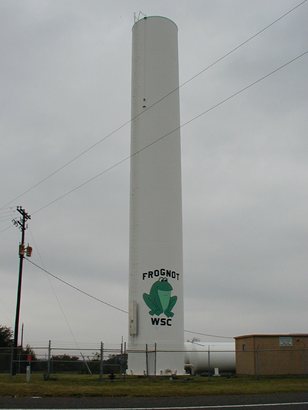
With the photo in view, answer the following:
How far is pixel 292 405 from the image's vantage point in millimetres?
15031

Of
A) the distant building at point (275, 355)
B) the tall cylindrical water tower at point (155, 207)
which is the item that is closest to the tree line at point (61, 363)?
the tall cylindrical water tower at point (155, 207)

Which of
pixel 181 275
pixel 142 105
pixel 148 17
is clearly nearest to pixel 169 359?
pixel 181 275

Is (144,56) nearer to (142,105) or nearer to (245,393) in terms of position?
(142,105)

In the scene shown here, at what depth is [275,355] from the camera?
31.8m

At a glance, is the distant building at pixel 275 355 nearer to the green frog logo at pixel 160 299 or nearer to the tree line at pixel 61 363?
the green frog logo at pixel 160 299

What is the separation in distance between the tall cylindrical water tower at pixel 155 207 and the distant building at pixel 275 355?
4427mm

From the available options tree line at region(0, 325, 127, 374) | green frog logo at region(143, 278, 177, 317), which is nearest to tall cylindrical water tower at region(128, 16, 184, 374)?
green frog logo at region(143, 278, 177, 317)

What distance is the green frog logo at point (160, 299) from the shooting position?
29516 mm

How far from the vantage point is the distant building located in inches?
1230

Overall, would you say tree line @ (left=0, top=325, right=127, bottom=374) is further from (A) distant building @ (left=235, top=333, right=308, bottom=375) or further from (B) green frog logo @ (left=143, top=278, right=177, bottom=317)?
(A) distant building @ (left=235, top=333, right=308, bottom=375)

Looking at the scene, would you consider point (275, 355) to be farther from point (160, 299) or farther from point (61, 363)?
point (61, 363)

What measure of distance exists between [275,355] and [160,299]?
7.63 m

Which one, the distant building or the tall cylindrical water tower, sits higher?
the tall cylindrical water tower

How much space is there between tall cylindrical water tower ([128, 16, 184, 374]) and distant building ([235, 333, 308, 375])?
14.5ft
